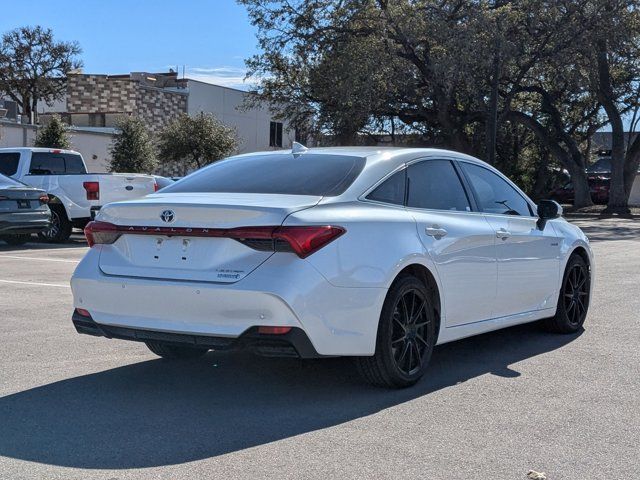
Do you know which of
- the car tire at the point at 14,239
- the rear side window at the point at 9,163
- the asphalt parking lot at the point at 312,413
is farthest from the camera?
the rear side window at the point at 9,163

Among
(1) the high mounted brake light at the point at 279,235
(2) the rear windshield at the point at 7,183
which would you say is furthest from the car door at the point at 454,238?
(2) the rear windshield at the point at 7,183

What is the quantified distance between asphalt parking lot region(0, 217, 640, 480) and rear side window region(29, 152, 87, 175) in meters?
11.3

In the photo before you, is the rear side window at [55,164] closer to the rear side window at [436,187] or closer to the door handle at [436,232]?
the rear side window at [436,187]

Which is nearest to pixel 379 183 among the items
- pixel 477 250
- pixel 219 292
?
pixel 477 250

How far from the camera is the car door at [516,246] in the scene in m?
6.53

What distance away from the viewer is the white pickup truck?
17.2 metres

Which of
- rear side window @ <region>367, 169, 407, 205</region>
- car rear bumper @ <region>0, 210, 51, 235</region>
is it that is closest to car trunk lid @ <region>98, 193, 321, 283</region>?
rear side window @ <region>367, 169, 407, 205</region>

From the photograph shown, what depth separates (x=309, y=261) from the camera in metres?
4.77

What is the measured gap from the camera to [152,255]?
514 centimetres

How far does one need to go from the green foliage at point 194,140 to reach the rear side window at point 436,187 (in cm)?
3245

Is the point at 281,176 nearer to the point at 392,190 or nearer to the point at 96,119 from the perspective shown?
the point at 392,190

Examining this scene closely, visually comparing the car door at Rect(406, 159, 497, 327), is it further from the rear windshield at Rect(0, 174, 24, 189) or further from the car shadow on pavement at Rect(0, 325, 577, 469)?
the rear windshield at Rect(0, 174, 24, 189)

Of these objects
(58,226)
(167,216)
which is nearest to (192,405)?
(167,216)

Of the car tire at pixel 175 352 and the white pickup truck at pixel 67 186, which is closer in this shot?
the car tire at pixel 175 352
